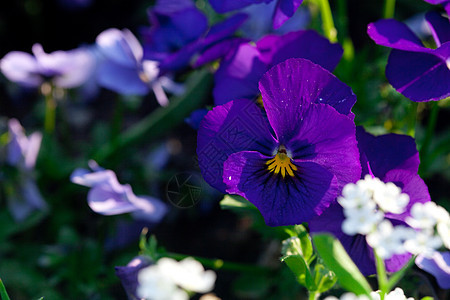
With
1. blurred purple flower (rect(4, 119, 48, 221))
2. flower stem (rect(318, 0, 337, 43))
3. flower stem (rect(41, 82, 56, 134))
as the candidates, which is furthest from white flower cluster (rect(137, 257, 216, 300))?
flower stem (rect(41, 82, 56, 134))

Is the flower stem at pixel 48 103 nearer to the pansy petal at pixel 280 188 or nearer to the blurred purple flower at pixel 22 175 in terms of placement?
the blurred purple flower at pixel 22 175

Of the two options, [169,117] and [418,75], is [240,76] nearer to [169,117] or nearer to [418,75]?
[418,75]

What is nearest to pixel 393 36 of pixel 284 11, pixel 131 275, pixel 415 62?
pixel 415 62

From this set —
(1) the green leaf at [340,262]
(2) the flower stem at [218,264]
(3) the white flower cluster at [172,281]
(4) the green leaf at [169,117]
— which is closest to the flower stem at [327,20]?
(4) the green leaf at [169,117]

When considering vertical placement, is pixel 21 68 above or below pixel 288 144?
below

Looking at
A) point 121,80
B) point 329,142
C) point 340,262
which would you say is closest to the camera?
point 340,262
